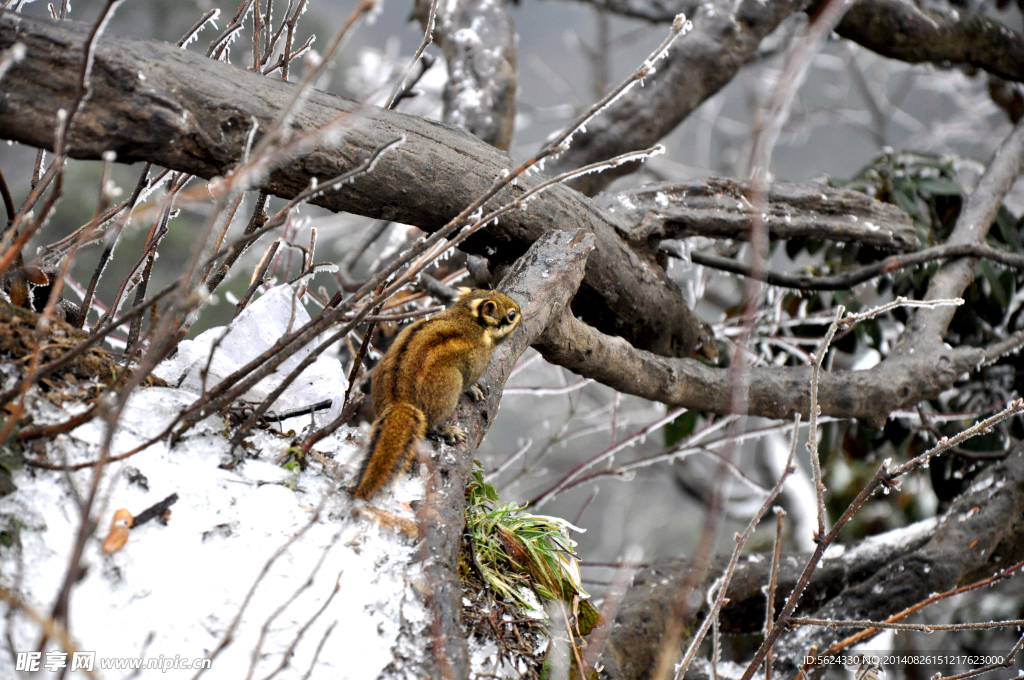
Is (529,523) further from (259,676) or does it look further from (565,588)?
(259,676)

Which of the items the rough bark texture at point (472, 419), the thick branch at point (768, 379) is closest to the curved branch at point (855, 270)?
the thick branch at point (768, 379)

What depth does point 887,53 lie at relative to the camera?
4562mm

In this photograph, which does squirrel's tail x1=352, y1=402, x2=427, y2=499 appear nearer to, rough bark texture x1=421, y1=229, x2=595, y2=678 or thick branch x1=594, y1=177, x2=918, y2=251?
rough bark texture x1=421, y1=229, x2=595, y2=678

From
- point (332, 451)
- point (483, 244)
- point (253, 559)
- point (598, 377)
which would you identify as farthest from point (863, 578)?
point (253, 559)

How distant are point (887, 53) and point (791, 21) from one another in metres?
2.10

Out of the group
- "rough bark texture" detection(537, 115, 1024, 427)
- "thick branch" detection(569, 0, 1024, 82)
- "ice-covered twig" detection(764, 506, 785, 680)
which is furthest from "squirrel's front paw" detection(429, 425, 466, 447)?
"thick branch" detection(569, 0, 1024, 82)

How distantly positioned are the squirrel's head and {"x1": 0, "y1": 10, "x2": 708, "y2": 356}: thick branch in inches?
11.2

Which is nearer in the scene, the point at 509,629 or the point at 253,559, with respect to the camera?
the point at 253,559

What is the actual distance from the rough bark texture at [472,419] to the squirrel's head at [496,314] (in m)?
0.03

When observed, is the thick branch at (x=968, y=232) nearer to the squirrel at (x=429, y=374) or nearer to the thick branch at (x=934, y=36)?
the thick branch at (x=934, y=36)

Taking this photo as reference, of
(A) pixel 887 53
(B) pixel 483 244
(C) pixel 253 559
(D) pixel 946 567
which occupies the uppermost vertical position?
(A) pixel 887 53

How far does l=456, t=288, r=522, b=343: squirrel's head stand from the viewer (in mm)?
2062

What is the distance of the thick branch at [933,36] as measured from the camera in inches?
172

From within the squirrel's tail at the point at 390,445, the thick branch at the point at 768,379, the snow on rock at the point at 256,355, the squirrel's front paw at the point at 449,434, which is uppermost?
the thick branch at the point at 768,379
